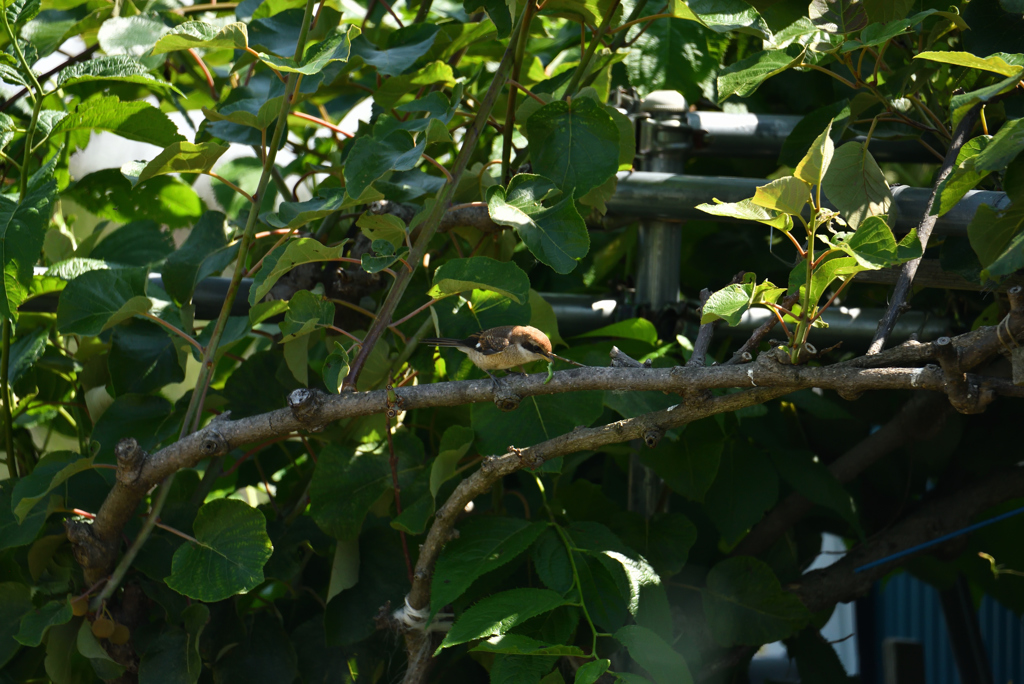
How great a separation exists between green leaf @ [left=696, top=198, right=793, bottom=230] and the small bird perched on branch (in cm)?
24

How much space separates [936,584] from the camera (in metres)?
1.31

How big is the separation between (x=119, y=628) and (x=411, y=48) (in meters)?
0.73

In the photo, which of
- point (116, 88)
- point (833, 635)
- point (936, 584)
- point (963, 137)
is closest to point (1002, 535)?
point (936, 584)

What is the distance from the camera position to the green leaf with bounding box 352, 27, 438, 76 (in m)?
0.88

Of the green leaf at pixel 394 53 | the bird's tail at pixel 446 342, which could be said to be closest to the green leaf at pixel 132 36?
the green leaf at pixel 394 53

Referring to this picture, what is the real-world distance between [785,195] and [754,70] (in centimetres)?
27

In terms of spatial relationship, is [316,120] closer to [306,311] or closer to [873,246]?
[306,311]

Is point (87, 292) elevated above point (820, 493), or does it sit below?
above

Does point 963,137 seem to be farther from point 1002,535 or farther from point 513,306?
point 1002,535

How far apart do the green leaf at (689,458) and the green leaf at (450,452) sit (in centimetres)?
25

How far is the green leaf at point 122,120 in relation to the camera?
88 centimetres

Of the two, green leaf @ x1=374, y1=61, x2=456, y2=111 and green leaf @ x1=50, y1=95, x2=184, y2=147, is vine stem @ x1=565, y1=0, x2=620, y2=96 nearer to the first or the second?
green leaf @ x1=374, y1=61, x2=456, y2=111

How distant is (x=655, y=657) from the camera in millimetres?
681

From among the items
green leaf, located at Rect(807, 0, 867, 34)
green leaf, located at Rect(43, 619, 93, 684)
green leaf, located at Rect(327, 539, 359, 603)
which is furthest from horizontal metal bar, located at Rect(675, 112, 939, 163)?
green leaf, located at Rect(43, 619, 93, 684)
